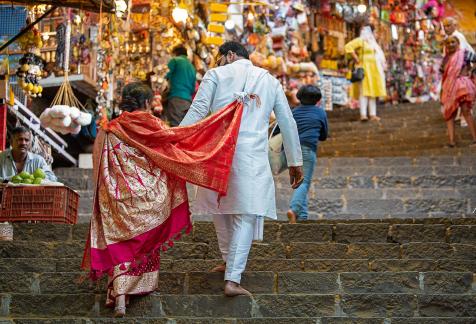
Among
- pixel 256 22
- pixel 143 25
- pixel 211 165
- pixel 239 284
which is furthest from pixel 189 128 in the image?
pixel 256 22

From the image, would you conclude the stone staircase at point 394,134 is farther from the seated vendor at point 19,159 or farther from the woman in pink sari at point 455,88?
the seated vendor at point 19,159

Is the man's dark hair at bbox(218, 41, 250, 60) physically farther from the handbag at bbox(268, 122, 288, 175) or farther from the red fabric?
the handbag at bbox(268, 122, 288, 175)

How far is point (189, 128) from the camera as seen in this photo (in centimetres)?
945

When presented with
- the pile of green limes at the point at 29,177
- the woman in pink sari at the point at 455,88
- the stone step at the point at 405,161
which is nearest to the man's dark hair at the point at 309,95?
the pile of green limes at the point at 29,177

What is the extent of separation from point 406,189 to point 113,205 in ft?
23.6

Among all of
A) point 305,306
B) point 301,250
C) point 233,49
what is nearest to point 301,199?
point 301,250

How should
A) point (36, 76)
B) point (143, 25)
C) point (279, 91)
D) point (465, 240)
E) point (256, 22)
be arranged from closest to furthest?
point (279, 91) < point (465, 240) < point (36, 76) < point (143, 25) < point (256, 22)

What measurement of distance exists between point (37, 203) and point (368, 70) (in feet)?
38.6

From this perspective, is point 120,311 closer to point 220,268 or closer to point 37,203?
point 220,268

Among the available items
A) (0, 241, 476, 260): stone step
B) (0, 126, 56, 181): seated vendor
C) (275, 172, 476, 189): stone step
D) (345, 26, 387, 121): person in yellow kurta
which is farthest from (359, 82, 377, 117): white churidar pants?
(0, 241, 476, 260): stone step

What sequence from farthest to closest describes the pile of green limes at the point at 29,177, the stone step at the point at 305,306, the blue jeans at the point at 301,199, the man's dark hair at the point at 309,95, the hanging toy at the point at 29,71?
1. the hanging toy at the point at 29,71
2. the man's dark hair at the point at 309,95
3. the blue jeans at the point at 301,199
4. the pile of green limes at the point at 29,177
5. the stone step at the point at 305,306

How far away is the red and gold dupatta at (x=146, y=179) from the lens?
9109 millimetres

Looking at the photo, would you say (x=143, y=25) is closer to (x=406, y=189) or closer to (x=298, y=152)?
(x=406, y=189)

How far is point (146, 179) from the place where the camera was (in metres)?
9.25
